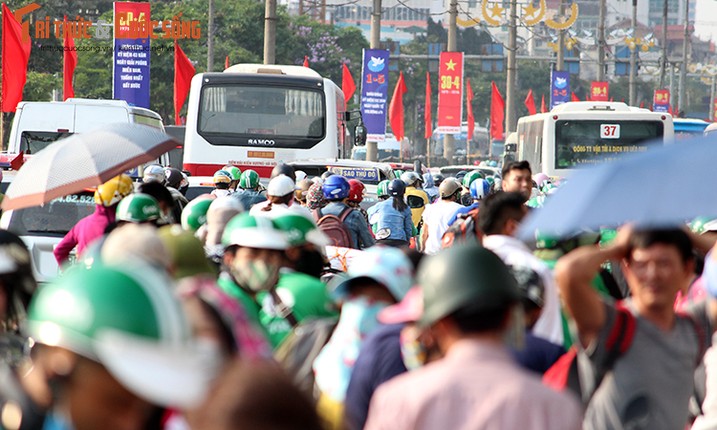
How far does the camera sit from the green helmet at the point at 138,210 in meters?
7.68

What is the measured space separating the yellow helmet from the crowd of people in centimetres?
170

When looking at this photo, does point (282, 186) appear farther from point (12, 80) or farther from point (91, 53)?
point (91, 53)

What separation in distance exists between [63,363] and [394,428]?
0.93 meters

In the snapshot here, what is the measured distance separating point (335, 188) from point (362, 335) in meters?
7.00

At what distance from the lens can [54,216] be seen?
11.4 metres

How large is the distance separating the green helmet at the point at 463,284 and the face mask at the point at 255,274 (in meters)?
2.13

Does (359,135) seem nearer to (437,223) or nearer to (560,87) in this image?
(437,223)

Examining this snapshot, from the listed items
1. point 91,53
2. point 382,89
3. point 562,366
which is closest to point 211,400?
point 562,366

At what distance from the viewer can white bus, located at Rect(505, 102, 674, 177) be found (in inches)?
1075

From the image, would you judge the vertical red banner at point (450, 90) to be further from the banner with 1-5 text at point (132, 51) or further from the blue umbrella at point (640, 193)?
the blue umbrella at point (640, 193)

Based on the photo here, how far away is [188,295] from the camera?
3701mm

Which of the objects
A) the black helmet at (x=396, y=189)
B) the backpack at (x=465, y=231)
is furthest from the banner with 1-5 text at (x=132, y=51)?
the backpack at (x=465, y=231)

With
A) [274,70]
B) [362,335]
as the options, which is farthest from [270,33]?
[362,335]

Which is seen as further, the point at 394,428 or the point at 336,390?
the point at 336,390
